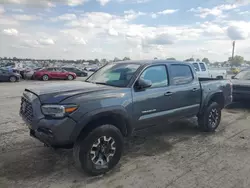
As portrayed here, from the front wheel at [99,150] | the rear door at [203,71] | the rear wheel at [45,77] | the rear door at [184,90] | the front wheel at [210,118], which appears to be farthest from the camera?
the rear wheel at [45,77]

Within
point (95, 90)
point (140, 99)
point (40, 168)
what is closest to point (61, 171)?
point (40, 168)

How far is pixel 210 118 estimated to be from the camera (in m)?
5.95

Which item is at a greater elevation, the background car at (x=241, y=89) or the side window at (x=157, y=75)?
the side window at (x=157, y=75)

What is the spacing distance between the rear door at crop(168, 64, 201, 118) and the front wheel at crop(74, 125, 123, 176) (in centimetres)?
162

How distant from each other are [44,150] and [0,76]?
20134mm

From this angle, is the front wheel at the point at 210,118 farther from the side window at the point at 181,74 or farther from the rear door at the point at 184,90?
the side window at the point at 181,74

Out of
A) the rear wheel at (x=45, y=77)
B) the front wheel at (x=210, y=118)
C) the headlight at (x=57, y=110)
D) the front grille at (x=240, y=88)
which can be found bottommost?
the rear wheel at (x=45, y=77)

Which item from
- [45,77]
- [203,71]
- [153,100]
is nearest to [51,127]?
[153,100]

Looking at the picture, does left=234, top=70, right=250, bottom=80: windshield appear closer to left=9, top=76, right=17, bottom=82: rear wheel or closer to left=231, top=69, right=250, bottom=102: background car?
left=231, top=69, right=250, bottom=102: background car

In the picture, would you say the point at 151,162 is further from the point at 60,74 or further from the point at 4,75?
the point at 60,74

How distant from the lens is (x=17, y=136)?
5.41 m

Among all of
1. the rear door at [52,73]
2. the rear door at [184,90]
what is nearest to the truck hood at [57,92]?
the rear door at [184,90]

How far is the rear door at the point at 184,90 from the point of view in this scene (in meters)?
4.85

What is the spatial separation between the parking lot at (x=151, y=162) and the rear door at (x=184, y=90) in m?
0.74
